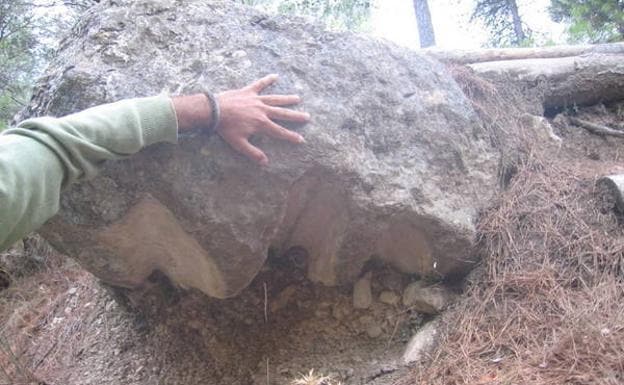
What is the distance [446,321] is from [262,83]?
1.35m

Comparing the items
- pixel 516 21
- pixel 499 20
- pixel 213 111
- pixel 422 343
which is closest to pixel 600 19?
pixel 422 343

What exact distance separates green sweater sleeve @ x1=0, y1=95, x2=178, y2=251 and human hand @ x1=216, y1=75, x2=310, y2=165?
0.21 m

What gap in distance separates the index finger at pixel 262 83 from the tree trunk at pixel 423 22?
25.4 ft

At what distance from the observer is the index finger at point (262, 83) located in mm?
1983

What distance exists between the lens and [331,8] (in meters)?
7.50

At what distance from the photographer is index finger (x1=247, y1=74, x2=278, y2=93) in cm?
198

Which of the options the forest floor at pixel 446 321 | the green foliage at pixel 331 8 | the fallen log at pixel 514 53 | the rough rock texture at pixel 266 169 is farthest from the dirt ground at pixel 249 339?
the green foliage at pixel 331 8

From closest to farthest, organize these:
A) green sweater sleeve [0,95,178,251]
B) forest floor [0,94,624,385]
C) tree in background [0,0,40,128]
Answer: green sweater sleeve [0,95,178,251] → forest floor [0,94,624,385] → tree in background [0,0,40,128]

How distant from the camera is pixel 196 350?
256 centimetres

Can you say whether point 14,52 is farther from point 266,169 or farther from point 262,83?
point 266,169

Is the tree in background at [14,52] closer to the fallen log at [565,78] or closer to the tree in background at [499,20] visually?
the fallen log at [565,78]

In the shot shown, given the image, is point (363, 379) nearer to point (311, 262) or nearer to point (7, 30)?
point (311, 262)

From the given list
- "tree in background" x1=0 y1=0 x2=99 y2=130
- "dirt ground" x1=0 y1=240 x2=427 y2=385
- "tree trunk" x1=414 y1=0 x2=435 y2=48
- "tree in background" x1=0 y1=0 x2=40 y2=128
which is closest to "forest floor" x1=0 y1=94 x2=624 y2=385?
"dirt ground" x1=0 y1=240 x2=427 y2=385

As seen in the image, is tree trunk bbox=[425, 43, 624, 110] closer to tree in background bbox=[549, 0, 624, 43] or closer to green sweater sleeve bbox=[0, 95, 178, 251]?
tree in background bbox=[549, 0, 624, 43]
